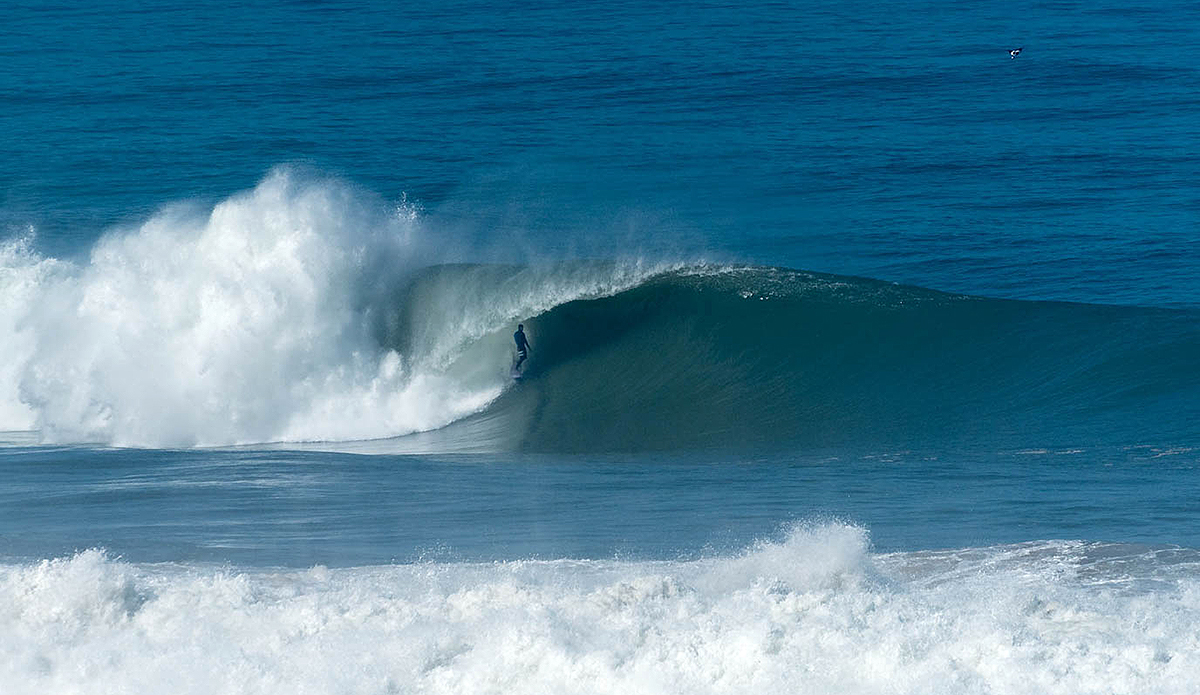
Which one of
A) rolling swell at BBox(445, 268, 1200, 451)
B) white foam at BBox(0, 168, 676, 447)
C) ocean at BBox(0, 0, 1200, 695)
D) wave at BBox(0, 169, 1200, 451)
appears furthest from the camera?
white foam at BBox(0, 168, 676, 447)

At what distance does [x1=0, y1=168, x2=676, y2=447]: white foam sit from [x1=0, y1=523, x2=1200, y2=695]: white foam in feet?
26.2

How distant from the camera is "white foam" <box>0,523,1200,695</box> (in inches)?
270

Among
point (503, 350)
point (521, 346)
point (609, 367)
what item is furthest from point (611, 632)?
point (503, 350)

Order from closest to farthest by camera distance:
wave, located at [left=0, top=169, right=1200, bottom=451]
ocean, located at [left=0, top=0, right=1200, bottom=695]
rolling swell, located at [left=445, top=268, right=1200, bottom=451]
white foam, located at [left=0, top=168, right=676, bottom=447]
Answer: ocean, located at [left=0, top=0, right=1200, bottom=695]
rolling swell, located at [left=445, top=268, right=1200, bottom=451]
wave, located at [left=0, top=169, right=1200, bottom=451]
white foam, located at [left=0, top=168, right=676, bottom=447]

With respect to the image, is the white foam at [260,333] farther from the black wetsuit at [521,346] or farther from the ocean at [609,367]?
the black wetsuit at [521,346]

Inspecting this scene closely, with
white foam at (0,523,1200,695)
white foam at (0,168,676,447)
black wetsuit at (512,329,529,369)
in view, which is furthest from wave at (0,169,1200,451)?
white foam at (0,523,1200,695)

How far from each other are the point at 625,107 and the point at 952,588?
24717 mm

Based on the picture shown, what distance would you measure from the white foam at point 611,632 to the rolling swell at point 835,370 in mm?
5894

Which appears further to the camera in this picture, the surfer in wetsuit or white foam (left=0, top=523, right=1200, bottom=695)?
the surfer in wetsuit

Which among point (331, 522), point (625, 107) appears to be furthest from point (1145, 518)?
point (625, 107)

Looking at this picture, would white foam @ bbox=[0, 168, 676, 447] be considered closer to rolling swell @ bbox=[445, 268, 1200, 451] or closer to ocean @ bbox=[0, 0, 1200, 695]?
ocean @ bbox=[0, 0, 1200, 695]

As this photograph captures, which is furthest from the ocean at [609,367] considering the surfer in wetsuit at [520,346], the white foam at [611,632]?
the surfer in wetsuit at [520,346]

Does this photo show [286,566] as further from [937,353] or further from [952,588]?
[937,353]

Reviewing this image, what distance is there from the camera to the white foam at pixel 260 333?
16.2 m
